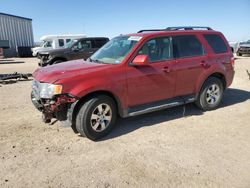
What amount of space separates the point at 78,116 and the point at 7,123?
6.43 feet

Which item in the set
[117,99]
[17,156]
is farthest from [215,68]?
[17,156]

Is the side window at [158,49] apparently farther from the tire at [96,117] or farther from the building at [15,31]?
the building at [15,31]

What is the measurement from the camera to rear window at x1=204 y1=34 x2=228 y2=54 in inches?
235

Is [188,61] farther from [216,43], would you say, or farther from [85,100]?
[85,100]

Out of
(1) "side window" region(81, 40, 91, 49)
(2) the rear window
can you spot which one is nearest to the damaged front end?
(2) the rear window

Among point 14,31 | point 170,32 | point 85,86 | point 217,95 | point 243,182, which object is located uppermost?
point 14,31

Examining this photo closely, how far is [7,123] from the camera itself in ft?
17.4

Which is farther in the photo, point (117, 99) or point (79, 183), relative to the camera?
point (117, 99)

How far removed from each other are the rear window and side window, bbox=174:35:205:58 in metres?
0.37

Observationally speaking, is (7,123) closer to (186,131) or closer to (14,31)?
(186,131)

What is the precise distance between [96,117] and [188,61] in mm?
2417

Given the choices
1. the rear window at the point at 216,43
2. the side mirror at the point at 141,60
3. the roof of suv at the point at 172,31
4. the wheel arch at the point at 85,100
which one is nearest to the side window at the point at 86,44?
the roof of suv at the point at 172,31

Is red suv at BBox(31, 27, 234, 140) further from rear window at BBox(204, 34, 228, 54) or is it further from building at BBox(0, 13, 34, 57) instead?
building at BBox(0, 13, 34, 57)

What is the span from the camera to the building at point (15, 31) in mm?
37719
